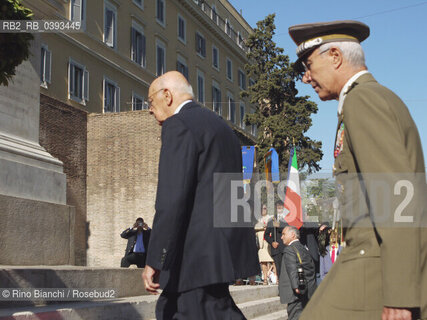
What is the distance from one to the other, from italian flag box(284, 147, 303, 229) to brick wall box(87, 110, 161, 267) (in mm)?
6002

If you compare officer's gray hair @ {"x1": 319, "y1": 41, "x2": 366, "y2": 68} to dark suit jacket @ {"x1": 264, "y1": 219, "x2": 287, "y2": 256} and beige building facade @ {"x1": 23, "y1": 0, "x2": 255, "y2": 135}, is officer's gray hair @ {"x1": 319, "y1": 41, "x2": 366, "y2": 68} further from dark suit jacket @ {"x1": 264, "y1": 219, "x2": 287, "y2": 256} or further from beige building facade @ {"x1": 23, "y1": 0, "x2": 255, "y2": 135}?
beige building facade @ {"x1": 23, "y1": 0, "x2": 255, "y2": 135}

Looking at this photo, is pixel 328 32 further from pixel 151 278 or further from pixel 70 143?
pixel 70 143

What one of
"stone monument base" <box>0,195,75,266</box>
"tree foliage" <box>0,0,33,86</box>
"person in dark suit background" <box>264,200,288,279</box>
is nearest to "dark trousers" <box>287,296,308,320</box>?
"stone monument base" <box>0,195,75,266</box>

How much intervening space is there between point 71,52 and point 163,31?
9908 millimetres

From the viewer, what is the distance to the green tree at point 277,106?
123 feet

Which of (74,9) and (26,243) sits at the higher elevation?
(74,9)

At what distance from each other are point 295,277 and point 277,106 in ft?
99.4

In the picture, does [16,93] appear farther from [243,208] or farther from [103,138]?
[103,138]

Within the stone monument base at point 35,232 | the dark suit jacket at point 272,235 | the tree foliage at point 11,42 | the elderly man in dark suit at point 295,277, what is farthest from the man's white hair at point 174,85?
the dark suit jacket at point 272,235

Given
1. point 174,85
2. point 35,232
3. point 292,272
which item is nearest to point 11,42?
point 174,85

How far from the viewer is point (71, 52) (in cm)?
2680

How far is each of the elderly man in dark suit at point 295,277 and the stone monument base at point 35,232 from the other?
135 inches

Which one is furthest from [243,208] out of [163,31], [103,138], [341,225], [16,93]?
[163,31]

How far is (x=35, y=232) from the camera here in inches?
279
